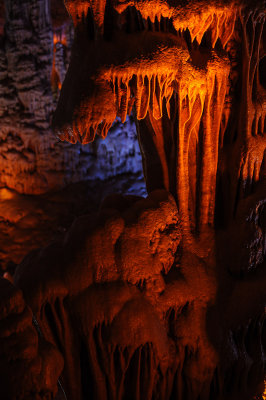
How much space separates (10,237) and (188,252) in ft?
17.9

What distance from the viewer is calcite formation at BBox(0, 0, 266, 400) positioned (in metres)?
2.82

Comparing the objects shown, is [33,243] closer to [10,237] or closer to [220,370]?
[10,237]

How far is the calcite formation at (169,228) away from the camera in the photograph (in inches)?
111

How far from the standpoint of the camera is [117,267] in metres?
3.14

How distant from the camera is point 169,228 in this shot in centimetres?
340

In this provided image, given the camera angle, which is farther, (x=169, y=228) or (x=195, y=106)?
(x=169, y=228)

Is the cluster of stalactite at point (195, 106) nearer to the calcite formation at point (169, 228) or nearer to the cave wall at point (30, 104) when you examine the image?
the calcite formation at point (169, 228)

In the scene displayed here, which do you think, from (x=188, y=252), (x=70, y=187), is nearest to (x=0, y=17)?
(x=70, y=187)


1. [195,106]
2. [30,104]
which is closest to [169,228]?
[195,106]

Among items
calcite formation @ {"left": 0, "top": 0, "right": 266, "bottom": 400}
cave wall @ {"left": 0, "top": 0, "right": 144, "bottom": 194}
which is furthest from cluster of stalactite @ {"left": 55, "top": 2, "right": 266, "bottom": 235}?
cave wall @ {"left": 0, "top": 0, "right": 144, "bottom": 194}

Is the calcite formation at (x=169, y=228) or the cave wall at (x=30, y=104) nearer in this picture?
the calcite formation at (x=169, y=228)

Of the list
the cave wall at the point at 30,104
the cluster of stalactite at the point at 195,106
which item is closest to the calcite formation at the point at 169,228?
the cluster of stalactite at the point at 195,106

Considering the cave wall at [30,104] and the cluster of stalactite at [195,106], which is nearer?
the cluster of stalactite at [195,106]

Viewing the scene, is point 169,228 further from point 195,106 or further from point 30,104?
point 30,104
